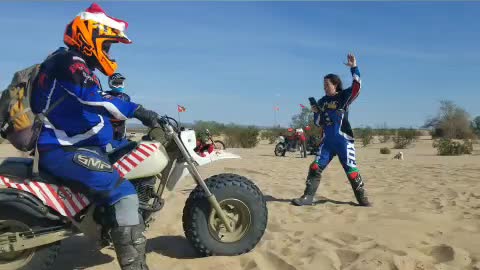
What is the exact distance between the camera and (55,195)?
3.19 meters

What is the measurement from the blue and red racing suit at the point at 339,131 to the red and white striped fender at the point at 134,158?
11.6 feet

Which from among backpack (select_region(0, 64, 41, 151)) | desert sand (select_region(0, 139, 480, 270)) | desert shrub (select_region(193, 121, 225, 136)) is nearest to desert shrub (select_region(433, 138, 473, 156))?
desert shrub (select_region(193, 121, 225, 136))

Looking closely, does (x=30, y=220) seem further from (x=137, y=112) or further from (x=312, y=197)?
(x=312, y=197)

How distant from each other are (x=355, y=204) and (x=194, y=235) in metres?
3.40

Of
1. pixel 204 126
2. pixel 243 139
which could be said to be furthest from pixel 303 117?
pixel 204 126

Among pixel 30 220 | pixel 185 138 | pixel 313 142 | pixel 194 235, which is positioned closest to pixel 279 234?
pixel 194 235

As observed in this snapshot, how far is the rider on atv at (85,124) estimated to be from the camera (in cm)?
310

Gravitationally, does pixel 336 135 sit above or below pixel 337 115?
below

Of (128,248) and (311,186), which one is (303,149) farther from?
(128,248)

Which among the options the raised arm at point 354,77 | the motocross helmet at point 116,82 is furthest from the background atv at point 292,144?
the motocross helmet at point 116,82

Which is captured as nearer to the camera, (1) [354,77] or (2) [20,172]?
(2) [20,172]

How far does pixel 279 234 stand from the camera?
15.0 ft

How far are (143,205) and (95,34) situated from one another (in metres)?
1.31

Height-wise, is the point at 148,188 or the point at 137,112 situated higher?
the point at 137,112
